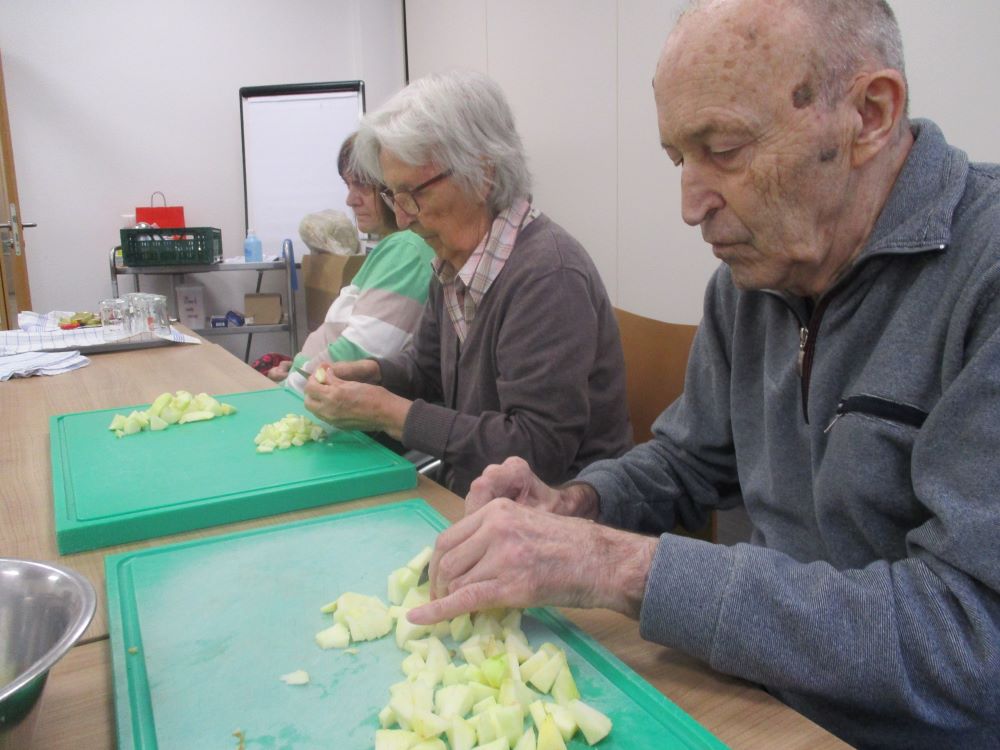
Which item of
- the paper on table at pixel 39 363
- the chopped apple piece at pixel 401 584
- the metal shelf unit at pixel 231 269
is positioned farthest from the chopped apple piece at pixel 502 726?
the metal shelf unit at pixel 231 269

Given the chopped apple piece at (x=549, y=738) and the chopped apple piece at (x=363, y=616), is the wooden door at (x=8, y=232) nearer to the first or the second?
the chopped apple piece at (x=363, y=616)

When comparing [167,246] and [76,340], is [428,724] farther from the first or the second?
[167,246]

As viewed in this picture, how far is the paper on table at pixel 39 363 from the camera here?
87.4 inches

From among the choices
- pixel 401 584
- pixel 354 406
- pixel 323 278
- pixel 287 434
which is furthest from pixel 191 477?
pixel 323 278

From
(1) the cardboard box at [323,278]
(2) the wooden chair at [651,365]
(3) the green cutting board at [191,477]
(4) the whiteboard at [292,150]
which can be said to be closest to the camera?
(3) the green cutting board at [191,477]

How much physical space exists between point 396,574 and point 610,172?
101 inches

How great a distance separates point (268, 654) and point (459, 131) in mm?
1109

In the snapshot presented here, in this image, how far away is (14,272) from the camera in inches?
165

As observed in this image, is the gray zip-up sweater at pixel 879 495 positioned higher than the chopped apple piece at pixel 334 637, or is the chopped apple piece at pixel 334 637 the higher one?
the gray zip-up sweater at pixel 879 495

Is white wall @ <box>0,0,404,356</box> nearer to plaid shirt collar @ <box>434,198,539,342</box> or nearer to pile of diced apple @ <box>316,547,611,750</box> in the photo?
plaid shirt collar @ <box>434,198,539,342</box>

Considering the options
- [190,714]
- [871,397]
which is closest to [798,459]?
[871,397]

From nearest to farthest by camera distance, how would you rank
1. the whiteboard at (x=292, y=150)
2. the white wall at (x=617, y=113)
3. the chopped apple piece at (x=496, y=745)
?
the chopped apple piece at (x=496, y=745) < the white wall at (x=617, y=113) < the whiteboard at (x=292, y=150)

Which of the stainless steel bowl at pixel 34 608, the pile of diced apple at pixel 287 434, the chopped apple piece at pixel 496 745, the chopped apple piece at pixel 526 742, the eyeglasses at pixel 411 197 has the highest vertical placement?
the eyeglasses at pixel 411 197

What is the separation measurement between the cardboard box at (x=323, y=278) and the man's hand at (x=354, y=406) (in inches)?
85.7
